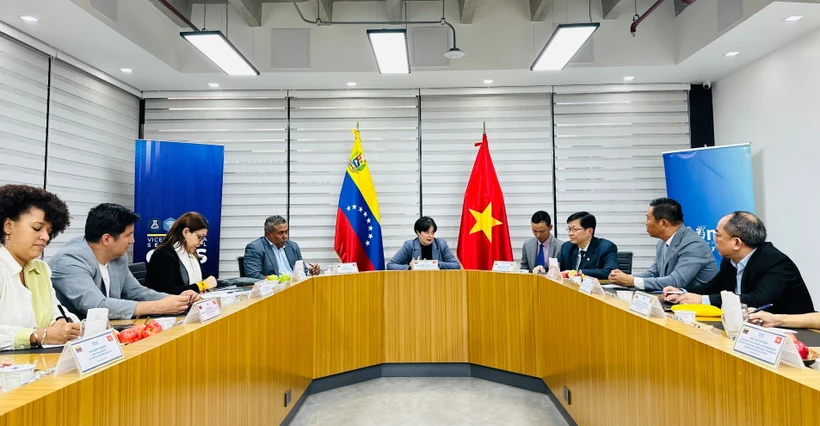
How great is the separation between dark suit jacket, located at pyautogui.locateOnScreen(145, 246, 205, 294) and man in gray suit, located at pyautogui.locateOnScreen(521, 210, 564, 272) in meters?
2.81

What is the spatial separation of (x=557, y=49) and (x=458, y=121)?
187cm

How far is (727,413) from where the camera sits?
3.91 feet

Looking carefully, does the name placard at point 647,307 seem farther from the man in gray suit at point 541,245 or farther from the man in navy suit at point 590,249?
the man in gray suit at point 541,245

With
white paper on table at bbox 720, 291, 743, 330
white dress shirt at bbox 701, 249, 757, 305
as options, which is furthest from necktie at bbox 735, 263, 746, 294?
white paper on table at bbox 720, 291, 743, 330

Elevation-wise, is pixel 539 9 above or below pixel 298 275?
above

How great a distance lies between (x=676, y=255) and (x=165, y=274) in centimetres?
322

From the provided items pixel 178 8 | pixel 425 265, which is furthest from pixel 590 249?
pixel 178 8

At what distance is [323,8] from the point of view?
191 inches

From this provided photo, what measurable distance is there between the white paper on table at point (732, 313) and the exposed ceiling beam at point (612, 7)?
3901mm

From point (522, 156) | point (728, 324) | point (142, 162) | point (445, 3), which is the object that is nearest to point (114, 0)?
point (142, 162)

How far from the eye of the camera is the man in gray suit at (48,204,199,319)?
2152 mm

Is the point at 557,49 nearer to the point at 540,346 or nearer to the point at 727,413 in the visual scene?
the point at 540,346

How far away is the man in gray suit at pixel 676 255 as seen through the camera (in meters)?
3.06

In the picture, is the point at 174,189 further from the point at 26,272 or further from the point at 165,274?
the point at 26,272
